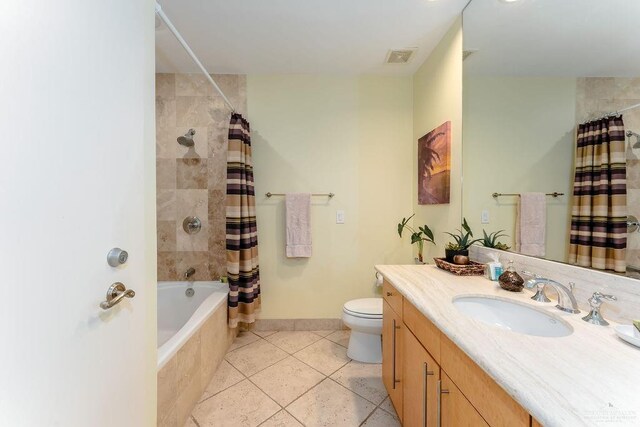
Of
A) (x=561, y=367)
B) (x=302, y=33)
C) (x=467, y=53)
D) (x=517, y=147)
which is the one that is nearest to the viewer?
(x=561, y=367)

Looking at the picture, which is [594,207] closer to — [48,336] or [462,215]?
[462,215]

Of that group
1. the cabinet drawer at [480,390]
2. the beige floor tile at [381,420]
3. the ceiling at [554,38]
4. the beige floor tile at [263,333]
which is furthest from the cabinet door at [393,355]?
the ceiling at [554,38]

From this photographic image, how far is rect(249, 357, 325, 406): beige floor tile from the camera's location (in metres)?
1.56

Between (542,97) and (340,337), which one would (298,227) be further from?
(542,97)

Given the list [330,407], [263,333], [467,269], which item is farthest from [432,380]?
[263,333]

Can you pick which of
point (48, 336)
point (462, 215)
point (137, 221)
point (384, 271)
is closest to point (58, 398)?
point (48, 336)

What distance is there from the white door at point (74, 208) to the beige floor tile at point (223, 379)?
2.67ft

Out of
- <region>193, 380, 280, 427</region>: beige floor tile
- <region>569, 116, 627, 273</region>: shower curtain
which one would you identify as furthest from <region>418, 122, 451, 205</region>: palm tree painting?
<region>193, 380, 280, 427</region>: beige floor tile

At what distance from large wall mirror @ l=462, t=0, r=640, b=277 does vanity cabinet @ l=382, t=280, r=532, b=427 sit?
0.67 meters

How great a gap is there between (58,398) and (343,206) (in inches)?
82.0

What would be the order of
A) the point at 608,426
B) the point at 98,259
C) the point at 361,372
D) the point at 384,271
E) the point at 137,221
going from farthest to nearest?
the point at 361,372 < the point at 384,271 < the point at 137,221 < the point at 98,259 < the point at 608,426

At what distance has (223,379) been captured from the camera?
1717 millimetres

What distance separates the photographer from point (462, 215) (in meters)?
1.66

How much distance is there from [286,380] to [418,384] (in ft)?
3.34
